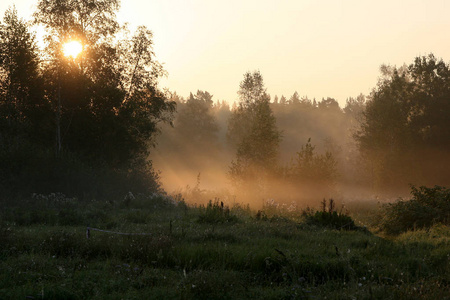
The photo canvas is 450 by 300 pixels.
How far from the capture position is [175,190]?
36281mm

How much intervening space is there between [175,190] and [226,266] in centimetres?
2838

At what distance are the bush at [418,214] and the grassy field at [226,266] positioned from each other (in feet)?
6.25

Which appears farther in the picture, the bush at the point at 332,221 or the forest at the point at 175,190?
the bush at the point at 332,221

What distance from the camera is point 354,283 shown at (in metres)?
7.11

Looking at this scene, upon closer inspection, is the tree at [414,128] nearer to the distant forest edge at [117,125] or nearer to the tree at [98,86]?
the distant forest edge at [117,125]

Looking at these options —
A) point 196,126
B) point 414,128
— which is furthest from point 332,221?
point 196,126

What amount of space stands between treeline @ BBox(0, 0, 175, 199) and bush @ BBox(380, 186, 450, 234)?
16280 millimetres

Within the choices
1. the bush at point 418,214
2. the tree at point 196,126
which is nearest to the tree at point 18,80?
the bush at point 418,214

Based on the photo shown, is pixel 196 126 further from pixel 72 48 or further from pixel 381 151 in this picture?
pixel 72 48

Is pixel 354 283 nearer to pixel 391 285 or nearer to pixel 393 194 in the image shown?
pixel 391 285

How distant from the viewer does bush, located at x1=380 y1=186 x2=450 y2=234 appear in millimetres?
13922

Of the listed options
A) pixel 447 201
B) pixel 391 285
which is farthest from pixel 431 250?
pixel 447 201

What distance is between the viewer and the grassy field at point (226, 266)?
21.3 ft

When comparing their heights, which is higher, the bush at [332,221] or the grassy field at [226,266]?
the bush at [332,221]
